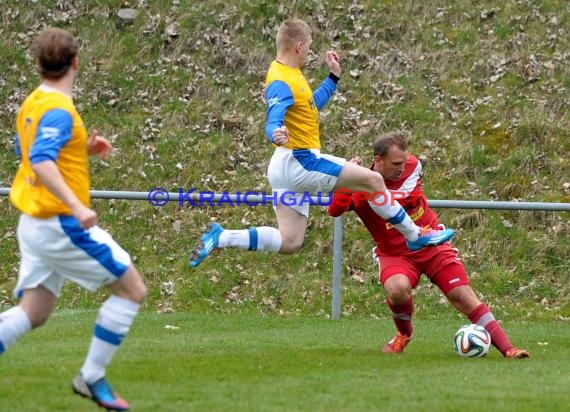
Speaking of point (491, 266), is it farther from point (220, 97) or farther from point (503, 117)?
point (220, 97)

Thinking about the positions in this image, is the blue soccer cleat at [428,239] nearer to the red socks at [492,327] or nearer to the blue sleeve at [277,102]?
the red socks at [492,327]

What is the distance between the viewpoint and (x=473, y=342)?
25.7 ft

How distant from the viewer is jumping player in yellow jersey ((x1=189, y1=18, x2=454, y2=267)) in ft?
25.9

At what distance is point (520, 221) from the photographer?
1344 cm

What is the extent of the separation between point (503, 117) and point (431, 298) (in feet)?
13.9

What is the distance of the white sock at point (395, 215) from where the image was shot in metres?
7.74

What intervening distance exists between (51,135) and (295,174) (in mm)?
3252

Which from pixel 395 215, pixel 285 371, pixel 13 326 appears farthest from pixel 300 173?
pixel 13 326

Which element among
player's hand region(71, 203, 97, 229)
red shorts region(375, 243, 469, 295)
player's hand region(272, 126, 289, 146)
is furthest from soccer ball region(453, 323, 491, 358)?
player's hand region(71, 203, 97, 229)

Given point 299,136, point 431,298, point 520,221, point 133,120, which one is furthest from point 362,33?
point 299,136

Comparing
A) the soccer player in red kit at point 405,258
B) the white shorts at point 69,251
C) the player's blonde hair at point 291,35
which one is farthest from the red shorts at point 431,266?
the white shorts at point 69,251

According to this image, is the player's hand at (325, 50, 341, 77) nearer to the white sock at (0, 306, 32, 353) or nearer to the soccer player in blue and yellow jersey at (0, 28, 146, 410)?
the soccer player in blue and yellow jersey at (0, 28, 146, 410)

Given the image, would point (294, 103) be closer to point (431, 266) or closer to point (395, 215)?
point (395, 215)

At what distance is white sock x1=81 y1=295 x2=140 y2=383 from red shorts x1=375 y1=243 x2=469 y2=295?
2916mm
